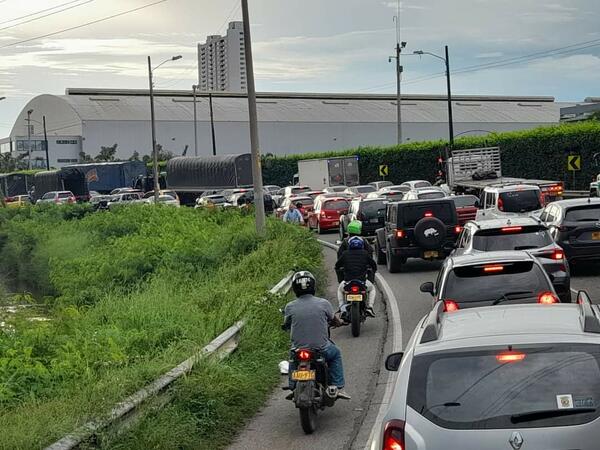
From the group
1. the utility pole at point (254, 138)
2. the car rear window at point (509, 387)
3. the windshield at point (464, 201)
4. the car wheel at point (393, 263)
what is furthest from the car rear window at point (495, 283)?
the windshield at point (464, 201)

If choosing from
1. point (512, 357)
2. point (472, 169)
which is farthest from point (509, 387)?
point (472, 169)

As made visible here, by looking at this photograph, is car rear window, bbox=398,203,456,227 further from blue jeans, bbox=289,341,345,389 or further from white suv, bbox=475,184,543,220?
blue jeans, bbox=289,341,345,389

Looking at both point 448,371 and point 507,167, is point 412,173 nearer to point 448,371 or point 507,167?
point 507,167

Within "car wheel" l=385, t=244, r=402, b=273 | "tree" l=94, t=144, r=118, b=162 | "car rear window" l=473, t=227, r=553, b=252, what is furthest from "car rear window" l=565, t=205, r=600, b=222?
"tree" l=94, t=144, r=118, b=162

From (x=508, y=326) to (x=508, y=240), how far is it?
11236 millimetres

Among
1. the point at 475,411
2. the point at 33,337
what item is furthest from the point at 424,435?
the point at 33,337

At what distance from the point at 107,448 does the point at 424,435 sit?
382 centimetres

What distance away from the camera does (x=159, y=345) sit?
45.2 feet

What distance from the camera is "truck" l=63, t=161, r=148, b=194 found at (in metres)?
88.1

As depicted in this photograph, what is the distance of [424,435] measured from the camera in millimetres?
5488

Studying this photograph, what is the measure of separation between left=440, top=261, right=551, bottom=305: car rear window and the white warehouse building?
110980 mm

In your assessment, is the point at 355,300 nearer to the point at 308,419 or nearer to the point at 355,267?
the point at 355,267

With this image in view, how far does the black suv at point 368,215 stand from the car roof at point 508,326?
2923cm

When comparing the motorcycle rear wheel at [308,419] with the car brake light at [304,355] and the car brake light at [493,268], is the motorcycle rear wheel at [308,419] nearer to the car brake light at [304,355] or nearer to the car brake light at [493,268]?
the car brake light at [304,355]
